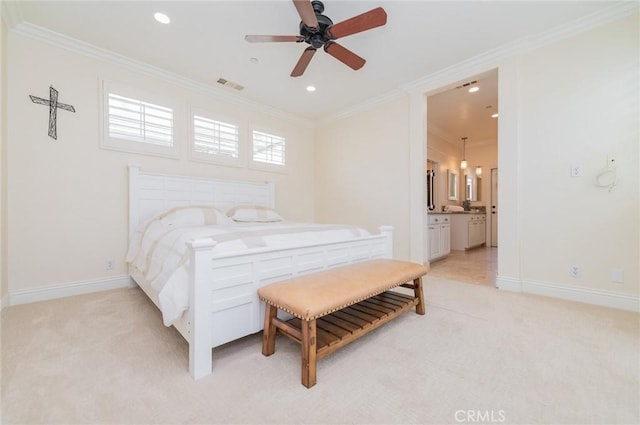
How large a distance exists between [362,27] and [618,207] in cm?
282

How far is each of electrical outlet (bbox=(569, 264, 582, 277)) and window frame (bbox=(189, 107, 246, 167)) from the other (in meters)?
4.31

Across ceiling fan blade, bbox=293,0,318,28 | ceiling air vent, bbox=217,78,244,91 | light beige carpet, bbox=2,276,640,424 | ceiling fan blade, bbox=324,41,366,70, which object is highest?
ceiling air vent, bbox=217,78,244,91

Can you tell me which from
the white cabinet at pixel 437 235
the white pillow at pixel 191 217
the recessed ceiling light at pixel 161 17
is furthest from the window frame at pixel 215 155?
the white cabinet at pixel 437 235

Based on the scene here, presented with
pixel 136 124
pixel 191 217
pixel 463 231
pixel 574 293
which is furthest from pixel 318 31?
pixel 463 231

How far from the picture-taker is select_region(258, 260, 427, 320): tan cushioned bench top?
1.30 m

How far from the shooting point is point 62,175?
260cm

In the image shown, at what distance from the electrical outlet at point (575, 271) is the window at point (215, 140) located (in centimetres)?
436

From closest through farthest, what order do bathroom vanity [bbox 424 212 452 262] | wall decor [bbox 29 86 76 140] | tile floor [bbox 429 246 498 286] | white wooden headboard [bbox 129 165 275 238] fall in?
wall decor [bbox 29 86 76 140]
white wooden headboard [bbox 129 165 275 238]
tile floor [bbox 429 246 498 286]
bathroom vanity [bbox 424 212 452 262]

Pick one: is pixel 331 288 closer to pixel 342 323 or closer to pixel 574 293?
pixel 342 323

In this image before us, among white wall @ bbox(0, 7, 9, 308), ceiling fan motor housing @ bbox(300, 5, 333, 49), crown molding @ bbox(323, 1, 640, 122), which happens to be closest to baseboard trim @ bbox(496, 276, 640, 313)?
crown molding @ bbox(323, 1, 640, 122)

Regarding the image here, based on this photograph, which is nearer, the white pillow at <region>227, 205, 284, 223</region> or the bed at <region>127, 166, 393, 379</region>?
the bed at <region>127, 166, 393, 379</region>

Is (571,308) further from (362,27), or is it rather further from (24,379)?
(24,379)

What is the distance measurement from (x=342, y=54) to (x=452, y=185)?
511 cm

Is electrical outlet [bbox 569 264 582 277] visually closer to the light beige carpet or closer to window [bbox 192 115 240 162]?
the light beige carpet
